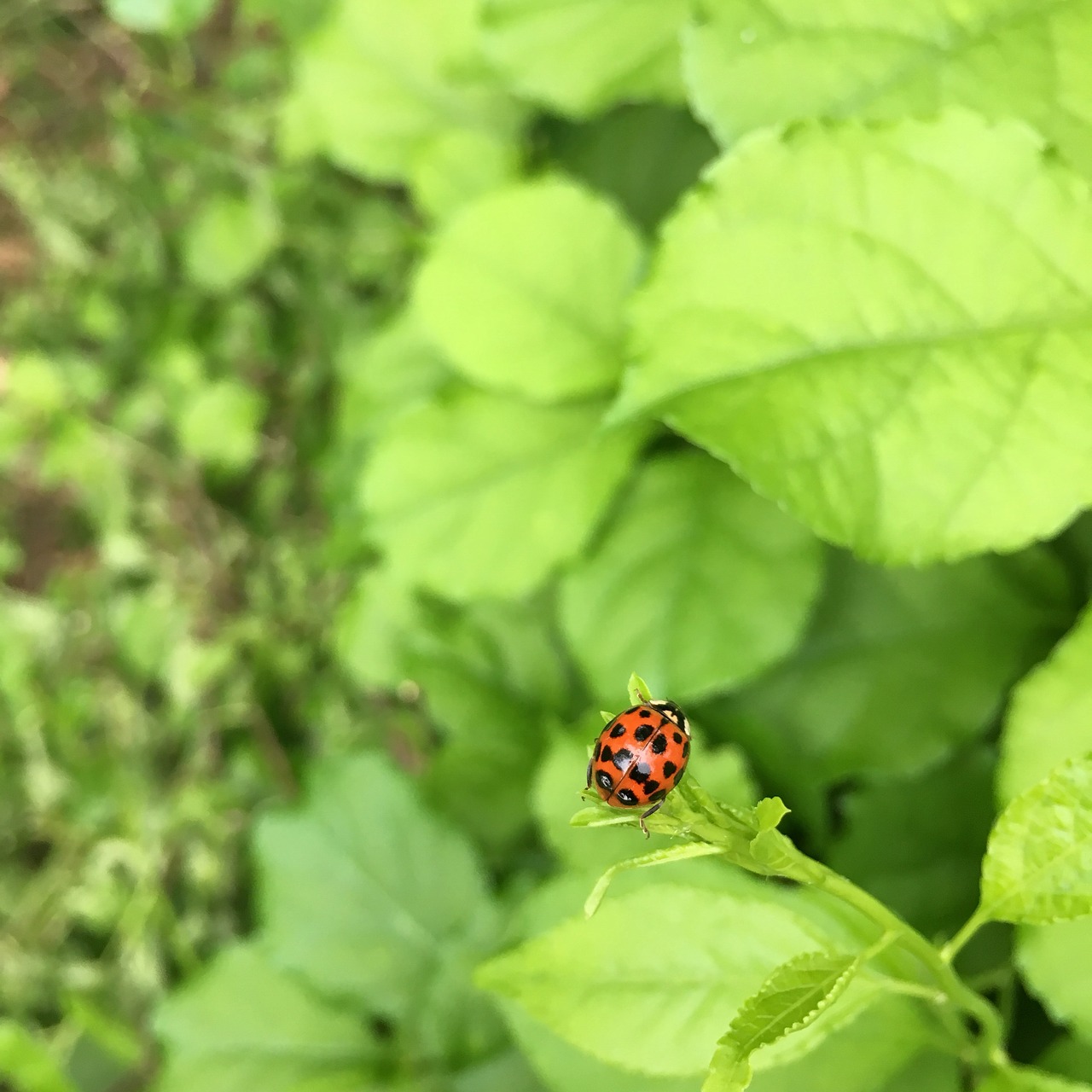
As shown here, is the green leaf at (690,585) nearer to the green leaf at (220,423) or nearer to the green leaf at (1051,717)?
the green leaf at (1051,717)

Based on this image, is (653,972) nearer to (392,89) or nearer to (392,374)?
(392,374)

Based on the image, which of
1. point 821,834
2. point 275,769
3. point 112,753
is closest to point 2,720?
point 112,753

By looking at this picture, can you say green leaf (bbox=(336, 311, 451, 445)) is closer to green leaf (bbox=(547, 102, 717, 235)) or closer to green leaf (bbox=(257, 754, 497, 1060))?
green leaf (bbox=(547, 102, 717, 235))

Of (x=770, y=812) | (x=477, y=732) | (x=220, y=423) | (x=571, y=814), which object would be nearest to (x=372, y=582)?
(x=477, y=732)

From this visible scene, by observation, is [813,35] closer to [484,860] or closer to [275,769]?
[484,860]

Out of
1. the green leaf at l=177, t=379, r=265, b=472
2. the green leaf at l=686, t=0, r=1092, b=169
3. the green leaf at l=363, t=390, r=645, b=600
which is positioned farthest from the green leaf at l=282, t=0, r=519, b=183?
the green leaf at l=177, t=379, r=265, b=472

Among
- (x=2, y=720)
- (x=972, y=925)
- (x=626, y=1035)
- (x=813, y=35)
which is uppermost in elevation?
(x=813, y=35)
